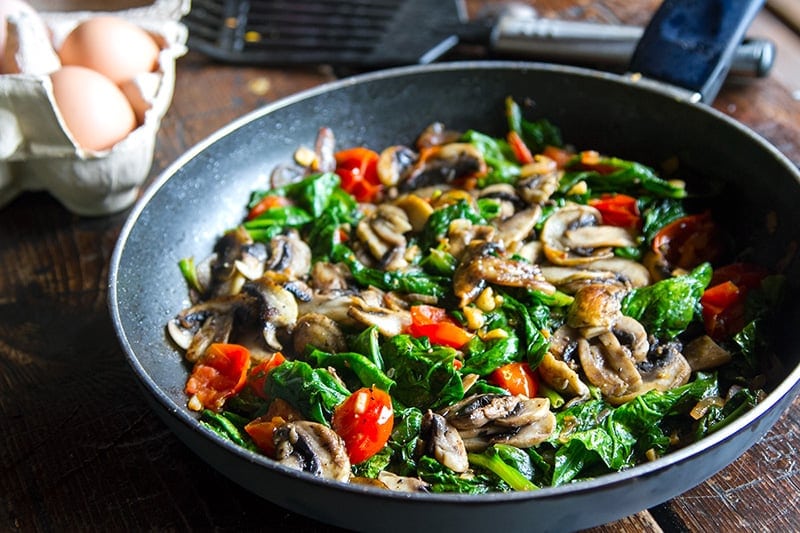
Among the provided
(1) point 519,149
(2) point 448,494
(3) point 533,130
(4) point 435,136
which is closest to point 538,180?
(1) point 519,149

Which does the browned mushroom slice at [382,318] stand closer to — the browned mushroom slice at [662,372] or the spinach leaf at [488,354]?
the spinach leaf at [488,354]

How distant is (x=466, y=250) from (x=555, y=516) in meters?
1.00

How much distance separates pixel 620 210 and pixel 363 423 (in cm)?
123

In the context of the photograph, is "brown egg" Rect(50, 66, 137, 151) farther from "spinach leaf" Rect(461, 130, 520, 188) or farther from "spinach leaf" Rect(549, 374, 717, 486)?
"spinach leaf" Rect(549, 374, 717, 486)

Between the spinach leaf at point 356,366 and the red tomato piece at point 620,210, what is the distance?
1.01 metres

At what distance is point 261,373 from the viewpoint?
2197 millimetres

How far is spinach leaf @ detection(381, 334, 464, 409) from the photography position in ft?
6.91

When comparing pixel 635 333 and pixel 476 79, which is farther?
pixel 476 79

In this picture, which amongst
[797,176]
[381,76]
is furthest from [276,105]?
[797,176]

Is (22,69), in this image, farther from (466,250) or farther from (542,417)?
Answer: (542,417)

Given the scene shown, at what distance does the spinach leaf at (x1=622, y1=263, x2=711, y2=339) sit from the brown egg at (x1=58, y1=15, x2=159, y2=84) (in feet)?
5.99

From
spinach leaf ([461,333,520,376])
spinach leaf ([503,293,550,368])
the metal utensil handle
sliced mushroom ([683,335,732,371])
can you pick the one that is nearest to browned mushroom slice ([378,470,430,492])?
spinach leaf ([461,333,520,376])

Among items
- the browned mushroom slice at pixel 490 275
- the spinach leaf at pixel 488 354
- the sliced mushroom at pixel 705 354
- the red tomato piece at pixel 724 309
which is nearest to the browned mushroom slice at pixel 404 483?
the spinach leaf at pixel 488 354

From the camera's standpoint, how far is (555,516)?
1659mm
